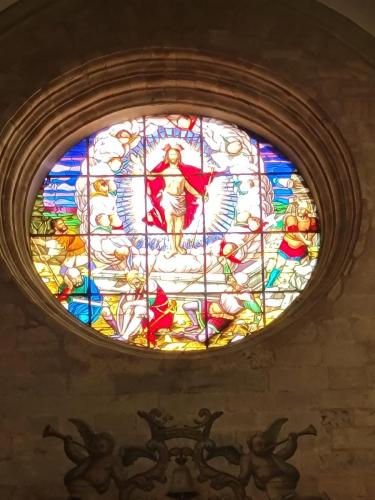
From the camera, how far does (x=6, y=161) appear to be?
21.6m

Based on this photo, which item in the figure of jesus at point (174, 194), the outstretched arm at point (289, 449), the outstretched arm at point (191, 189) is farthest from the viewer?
the outstretched arm at point (191, 189)

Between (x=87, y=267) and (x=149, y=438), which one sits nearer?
(x=149, y=438)

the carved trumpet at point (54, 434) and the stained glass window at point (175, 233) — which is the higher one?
the stained glass window at point (175, 233)

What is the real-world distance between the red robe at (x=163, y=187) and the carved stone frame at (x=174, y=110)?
0.61 meters

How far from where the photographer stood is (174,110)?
22.4m

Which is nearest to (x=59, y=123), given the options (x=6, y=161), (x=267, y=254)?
(x=6, y=161)

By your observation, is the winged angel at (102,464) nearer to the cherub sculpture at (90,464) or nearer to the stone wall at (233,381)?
the cherub sculpture at (90,464)

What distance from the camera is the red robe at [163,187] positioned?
21953 millimetres

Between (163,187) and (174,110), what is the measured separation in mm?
814

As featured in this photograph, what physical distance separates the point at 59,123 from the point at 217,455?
3895 mm

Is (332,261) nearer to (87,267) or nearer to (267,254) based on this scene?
(267,254)

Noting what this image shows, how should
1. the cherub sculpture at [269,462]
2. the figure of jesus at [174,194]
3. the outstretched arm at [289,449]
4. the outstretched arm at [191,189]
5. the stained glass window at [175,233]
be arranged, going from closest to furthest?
1. the cherub sculpture at [269,462]
2. the outstretched arm at [289,449]
3. the stained glass window at [175,233]
4. the figure of jesus at [174,194]
5. the outstretched arm at [191,189]

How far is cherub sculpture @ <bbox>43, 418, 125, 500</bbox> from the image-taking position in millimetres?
19922

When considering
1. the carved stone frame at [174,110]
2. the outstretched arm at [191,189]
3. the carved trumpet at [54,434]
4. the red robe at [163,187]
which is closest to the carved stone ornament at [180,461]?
the carved trumpet at [54,434]
